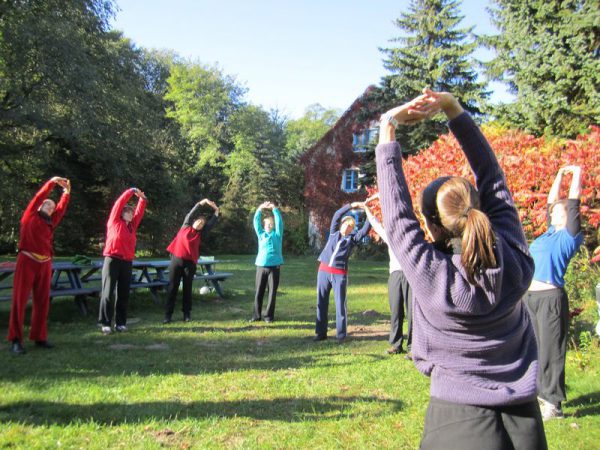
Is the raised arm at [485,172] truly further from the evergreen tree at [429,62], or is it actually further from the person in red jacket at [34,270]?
the evergreen tree at [429,62]

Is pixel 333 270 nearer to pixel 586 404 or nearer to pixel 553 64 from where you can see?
pixel 586 404

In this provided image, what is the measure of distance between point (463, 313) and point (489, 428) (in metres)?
0.41

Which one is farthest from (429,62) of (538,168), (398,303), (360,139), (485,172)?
(485,172)

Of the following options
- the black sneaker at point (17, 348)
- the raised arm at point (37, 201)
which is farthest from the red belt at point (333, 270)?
the black sneaker at point (17, 348)

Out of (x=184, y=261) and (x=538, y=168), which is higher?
(x=538, y=168)

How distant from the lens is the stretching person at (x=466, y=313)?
167 centimetres

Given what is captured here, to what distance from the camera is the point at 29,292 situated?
6.41 meters

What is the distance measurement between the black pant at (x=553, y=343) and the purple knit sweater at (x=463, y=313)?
2.78 metres

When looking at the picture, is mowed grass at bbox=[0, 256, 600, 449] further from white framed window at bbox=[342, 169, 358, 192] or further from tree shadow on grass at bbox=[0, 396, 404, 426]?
white framed window at bbox=[342, 169, 358, 192]

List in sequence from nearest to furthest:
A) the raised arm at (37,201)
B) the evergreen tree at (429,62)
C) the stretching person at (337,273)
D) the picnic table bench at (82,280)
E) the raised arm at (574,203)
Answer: the raised arm at (574,203) < the raised arm at (37,201) < the stretching person at (337,273) < the picnic table bench at (82,280) < the evergreen tree at (429,62)

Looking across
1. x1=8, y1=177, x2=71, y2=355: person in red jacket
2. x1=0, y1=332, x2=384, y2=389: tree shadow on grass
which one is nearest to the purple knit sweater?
x1=0, y1=332, x2=384, y2=389: tree shadow on grass

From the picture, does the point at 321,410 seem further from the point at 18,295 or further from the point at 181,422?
the point at 18,295

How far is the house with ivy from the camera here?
32500 millimetres

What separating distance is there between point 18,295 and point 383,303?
25.5ft
